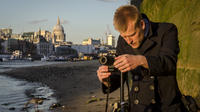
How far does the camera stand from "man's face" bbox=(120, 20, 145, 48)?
2104 millimetres

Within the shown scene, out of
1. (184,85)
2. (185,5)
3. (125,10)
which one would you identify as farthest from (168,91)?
(185,5)

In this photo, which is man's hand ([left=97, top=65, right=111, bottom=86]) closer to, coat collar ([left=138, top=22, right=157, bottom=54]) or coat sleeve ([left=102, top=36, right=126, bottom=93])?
coat sleeve ([left=102, top=36, right=126, bottom=93])

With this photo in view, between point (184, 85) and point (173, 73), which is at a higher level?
point (173, 73)

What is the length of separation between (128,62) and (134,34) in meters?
0.40

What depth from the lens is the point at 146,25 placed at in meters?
2.31

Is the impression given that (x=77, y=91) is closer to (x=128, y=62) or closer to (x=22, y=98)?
(x=22, y=98)

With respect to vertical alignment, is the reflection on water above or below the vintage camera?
below

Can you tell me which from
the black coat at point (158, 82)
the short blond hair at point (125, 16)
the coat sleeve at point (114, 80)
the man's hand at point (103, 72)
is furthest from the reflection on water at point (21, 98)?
the short blond hair at point (125, 16)

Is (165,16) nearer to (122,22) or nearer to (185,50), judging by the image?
(185,50)

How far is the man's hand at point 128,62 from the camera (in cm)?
188

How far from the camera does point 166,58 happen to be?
2.01m

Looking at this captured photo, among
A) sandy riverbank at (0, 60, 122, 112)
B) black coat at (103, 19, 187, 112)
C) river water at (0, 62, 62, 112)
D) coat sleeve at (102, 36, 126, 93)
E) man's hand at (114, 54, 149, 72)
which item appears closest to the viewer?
man's hand at (114, 54, 149, 72)

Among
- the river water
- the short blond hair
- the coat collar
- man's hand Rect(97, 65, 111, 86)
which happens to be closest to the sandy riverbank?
the river water

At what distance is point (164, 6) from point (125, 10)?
13.2 ft
